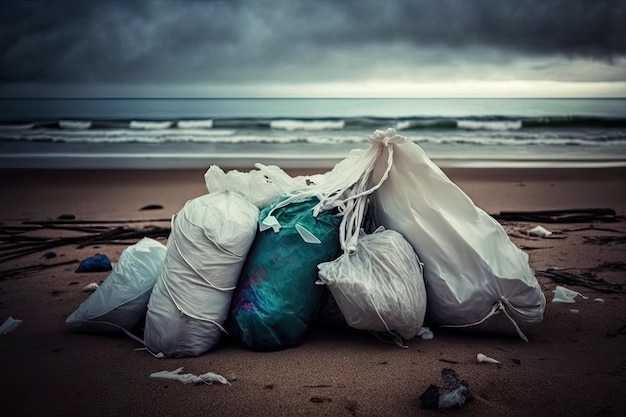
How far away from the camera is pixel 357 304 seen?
7.51 ft

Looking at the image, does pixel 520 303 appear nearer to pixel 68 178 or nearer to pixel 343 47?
pixel 68 178

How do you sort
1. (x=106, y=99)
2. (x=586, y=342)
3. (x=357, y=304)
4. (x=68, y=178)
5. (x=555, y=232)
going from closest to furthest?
(x=357, y=304), (x=586, y=342), (x=555, y=232), (x=68, y=178), (x=106, y=99)

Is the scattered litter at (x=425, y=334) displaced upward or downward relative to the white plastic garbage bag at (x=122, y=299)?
downward

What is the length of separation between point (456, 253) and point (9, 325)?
6.56ft

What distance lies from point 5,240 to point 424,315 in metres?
3.49

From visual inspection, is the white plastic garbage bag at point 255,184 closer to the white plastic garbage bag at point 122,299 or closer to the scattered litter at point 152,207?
the white plastic garbage bag at point 122,299

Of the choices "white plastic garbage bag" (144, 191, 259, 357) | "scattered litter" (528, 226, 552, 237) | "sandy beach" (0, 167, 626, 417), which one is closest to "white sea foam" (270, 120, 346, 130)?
"scattered litter" (528, 226, 552, 237)

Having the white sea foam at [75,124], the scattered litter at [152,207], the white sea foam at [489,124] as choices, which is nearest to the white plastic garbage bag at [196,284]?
the scattered litter at [152,207]

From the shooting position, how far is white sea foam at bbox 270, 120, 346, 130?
45.4 ft

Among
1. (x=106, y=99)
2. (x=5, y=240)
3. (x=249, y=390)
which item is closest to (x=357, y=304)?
(x=249, y=390)

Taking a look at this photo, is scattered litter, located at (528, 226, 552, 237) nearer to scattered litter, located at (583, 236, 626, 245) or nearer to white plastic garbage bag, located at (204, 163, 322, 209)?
scattered litter, located at (583, 236, 626, 245)

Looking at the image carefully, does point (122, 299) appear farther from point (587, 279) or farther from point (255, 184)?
point (587, 279)

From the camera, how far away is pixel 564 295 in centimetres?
304

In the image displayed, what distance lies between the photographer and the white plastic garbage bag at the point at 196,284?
7.65 ft
